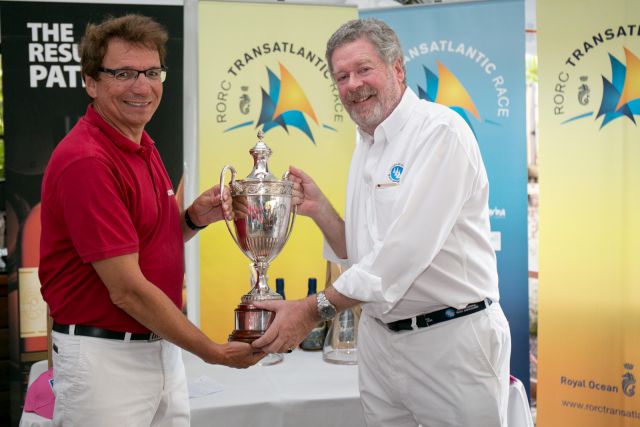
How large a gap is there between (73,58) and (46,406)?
2.37 metres

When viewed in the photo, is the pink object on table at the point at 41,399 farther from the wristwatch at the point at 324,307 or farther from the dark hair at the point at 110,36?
the dark hair at the point at 110,36

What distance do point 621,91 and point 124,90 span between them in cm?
311

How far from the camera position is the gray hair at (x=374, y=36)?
2.27 metres

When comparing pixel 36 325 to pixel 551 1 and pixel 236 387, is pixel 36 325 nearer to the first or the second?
pixel 236 387

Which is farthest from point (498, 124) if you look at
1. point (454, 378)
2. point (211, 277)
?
point (454, 378)

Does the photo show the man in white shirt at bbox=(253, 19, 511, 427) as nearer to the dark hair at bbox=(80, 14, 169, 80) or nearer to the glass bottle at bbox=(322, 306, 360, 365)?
the glass bottle at bbox=(322, 306, 360, 365)

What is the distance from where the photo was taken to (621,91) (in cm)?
391

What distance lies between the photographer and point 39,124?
386 cm

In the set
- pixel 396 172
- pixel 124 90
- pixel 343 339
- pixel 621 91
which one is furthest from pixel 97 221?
pixel 621 91

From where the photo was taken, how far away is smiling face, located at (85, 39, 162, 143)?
6.51 feet

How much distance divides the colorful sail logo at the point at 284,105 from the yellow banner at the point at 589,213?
4.94ft

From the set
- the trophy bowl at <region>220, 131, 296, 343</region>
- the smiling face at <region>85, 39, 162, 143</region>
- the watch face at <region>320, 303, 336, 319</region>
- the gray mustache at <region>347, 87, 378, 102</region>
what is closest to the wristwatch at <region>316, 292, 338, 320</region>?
the watch face at <region>320, 303, 336, 319</region>

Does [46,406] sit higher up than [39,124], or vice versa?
[39,124]

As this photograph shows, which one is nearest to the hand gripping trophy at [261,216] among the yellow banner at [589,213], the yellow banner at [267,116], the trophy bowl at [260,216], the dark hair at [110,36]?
the trophy bowl at [260,216]
